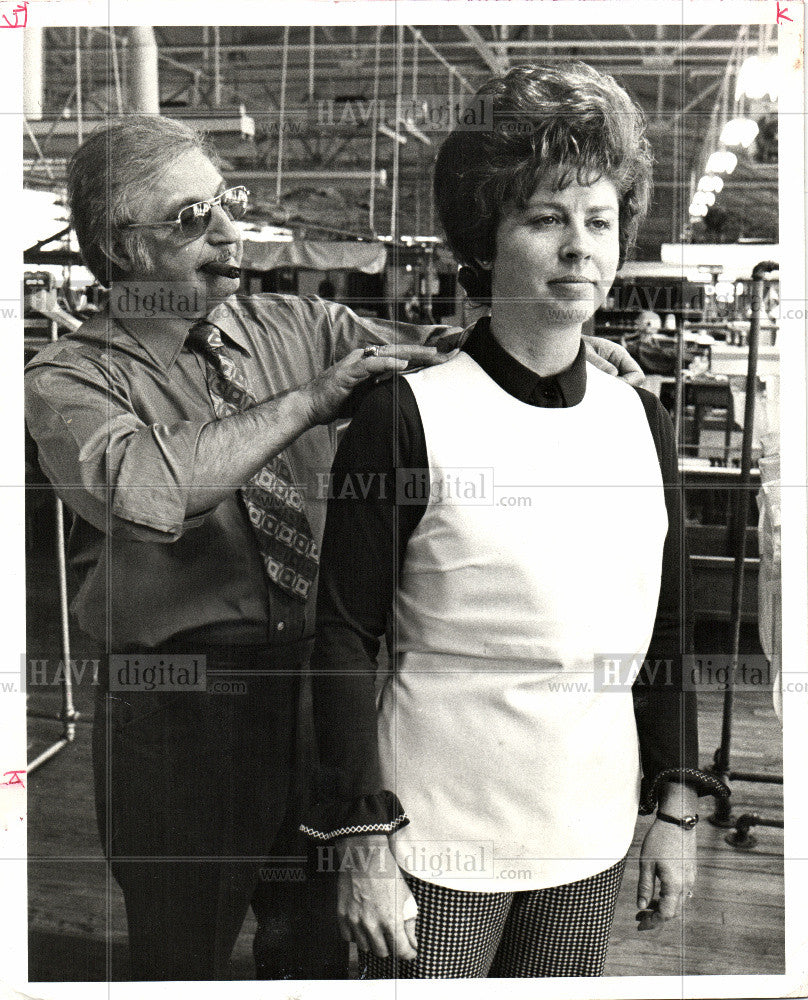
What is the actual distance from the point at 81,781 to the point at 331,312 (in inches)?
33.7

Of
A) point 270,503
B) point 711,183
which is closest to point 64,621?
point 270,503

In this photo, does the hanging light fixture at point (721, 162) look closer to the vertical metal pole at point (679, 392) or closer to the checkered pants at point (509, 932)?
the vertical metal pole at point (679, 392)

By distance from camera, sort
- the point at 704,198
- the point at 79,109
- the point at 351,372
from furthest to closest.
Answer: the point at 704,198
the point at 79,109
the point at 351,372

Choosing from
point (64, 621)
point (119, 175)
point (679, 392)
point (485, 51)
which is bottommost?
point (64, 621)

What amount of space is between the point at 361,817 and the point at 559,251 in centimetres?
79

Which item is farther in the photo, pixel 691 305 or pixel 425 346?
pixel 691 305

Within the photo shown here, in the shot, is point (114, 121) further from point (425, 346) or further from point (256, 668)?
point (256, 668)

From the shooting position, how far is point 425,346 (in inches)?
64.4

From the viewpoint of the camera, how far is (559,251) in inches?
57.2

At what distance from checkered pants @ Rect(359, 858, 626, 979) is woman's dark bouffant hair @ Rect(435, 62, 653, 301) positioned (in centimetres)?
85

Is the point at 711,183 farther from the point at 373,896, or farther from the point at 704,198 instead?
the point at 373,896

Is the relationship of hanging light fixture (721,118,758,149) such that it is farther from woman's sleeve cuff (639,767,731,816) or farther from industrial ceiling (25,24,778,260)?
woman's sleeve cuff (639,767,731,816)

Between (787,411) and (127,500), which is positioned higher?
(787,411)

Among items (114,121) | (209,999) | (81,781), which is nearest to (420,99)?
(114,121)
